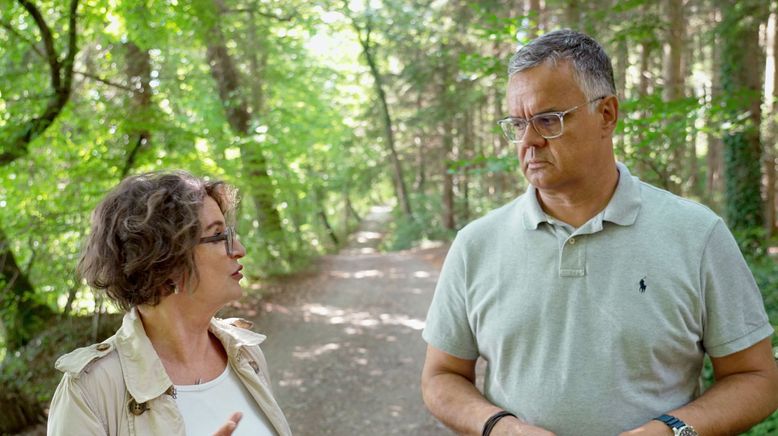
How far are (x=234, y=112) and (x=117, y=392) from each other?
508 inches

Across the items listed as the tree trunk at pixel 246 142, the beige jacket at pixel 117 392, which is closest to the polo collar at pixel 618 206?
the beige jacket at pixel 117 392

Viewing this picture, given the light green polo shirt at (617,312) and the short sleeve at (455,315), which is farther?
the short sleeve at (455,315)

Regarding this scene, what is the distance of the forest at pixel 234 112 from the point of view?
723 centimetres

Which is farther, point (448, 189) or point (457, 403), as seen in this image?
point (448, 189)

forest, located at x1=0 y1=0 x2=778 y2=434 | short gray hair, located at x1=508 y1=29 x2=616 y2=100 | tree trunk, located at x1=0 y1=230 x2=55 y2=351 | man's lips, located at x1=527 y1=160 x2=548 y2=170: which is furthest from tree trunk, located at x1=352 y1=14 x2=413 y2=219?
man's lips, located at x1=527 y1=160 x2=548 y2=170

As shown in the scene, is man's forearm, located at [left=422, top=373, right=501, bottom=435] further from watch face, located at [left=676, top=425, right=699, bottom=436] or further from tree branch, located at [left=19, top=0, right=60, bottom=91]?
tree branch, located at [left=19, top=0, right=60, bottom=91]

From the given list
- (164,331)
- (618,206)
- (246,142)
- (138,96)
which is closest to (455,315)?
(618,206)

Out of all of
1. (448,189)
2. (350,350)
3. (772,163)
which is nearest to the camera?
(350,350)

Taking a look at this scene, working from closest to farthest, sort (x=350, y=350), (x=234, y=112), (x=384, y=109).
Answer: (x=350, y=350)
(x=234, y=112)
(x=384, y=109)

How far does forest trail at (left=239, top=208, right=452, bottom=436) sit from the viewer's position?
23.3 feet

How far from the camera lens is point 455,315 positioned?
89.9 inches

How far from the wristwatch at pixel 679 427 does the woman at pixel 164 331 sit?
53.8 inches

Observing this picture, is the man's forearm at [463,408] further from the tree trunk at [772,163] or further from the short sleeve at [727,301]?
the tree trunk at [772,163]

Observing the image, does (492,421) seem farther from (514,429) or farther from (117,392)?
(117,392)
